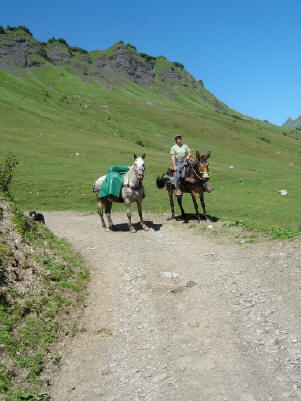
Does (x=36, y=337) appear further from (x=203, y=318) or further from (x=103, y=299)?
(x=203, y=318)

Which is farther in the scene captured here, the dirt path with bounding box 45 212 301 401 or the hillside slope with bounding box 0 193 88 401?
the hillside slope with bounding box 0 193 88 401

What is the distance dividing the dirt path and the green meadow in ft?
21.7

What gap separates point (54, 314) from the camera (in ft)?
24.8

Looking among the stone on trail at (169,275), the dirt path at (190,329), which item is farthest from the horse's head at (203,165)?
the stone on trail at (169,275)

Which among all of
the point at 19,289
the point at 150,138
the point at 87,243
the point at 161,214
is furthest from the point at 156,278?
the point at 150,138

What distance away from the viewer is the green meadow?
80.5ft

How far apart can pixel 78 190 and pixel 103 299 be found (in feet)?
64.2

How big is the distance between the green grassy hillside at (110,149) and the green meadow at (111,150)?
0.26 ft

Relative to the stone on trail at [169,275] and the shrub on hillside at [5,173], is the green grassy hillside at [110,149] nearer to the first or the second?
the shrub on hillside at [5,173]

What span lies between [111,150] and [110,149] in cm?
70

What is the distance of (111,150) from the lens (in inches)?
1845

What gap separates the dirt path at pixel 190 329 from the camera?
533 cm

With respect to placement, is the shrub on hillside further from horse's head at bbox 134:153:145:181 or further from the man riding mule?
the man riding mule

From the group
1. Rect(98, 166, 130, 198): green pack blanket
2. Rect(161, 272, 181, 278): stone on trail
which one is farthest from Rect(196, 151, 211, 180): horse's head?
Rect(161, 272, 181, 278): stone on trail
